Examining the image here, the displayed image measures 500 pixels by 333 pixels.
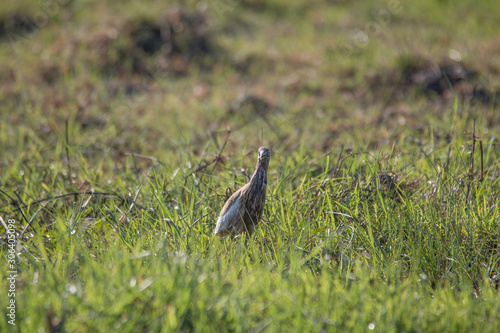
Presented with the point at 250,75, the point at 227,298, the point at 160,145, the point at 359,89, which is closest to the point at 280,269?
the point at 227,298

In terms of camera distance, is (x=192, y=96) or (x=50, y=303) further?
(x=192, y=96)

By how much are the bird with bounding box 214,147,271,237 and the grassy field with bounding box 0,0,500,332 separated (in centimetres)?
11

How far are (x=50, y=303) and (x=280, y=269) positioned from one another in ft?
3.87

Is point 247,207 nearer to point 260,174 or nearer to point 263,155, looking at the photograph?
point 260,174

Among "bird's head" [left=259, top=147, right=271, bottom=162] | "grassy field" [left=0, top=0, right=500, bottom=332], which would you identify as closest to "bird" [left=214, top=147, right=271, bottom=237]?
"bird's head" [left=259, top=147, right=271, bottom=162]

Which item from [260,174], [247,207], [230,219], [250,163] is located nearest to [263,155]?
[260,174]

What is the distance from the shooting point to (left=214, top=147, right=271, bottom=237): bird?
3121 millimetres

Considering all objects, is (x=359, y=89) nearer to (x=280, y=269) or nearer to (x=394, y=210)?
(x=394, y=210)

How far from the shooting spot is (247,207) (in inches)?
123

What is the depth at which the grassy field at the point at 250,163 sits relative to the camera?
233 cm

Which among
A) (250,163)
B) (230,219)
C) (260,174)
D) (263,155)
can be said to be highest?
(263,155)

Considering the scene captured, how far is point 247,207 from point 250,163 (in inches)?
51.3

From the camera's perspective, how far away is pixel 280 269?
270cm

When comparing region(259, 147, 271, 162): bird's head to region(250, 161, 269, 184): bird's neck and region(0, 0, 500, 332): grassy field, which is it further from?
region(0, 0, 500, 332): grassy field
